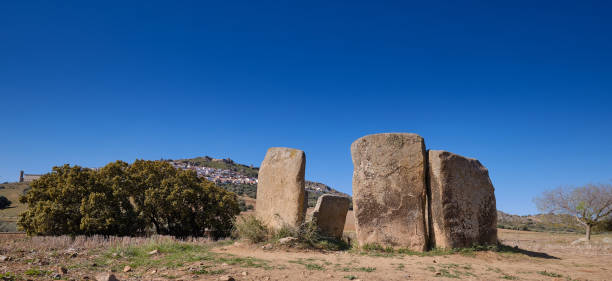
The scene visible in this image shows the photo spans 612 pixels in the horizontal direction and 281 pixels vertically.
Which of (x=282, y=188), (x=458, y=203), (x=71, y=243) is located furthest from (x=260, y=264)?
(x=71, y=243)

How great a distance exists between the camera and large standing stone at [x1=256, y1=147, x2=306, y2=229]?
12.0m

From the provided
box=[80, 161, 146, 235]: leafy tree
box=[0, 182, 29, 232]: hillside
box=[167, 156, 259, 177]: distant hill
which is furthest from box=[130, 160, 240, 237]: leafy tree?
box=[167, 156, 259, 177]: distant hill

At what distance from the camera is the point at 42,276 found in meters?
6.51

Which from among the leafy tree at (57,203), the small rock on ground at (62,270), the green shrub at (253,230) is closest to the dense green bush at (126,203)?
the leafy tree at (57,203)

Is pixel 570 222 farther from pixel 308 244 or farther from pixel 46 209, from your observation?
pixel 46 209

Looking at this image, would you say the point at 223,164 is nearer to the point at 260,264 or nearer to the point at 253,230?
the point at 253,230

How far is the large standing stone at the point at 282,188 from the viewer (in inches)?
472

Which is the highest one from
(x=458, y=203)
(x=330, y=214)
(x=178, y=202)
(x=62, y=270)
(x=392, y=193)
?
(x=392, y=193)

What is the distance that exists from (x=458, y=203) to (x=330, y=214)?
13.4ft

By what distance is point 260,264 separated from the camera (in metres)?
8.02

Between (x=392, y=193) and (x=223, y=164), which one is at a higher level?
(x=223, y=164)

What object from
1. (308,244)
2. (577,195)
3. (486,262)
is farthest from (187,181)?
(577,195)

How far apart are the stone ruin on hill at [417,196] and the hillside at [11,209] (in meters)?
12.9

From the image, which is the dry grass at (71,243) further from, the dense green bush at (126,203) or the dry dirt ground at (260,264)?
the dense green bush at (126,203)
